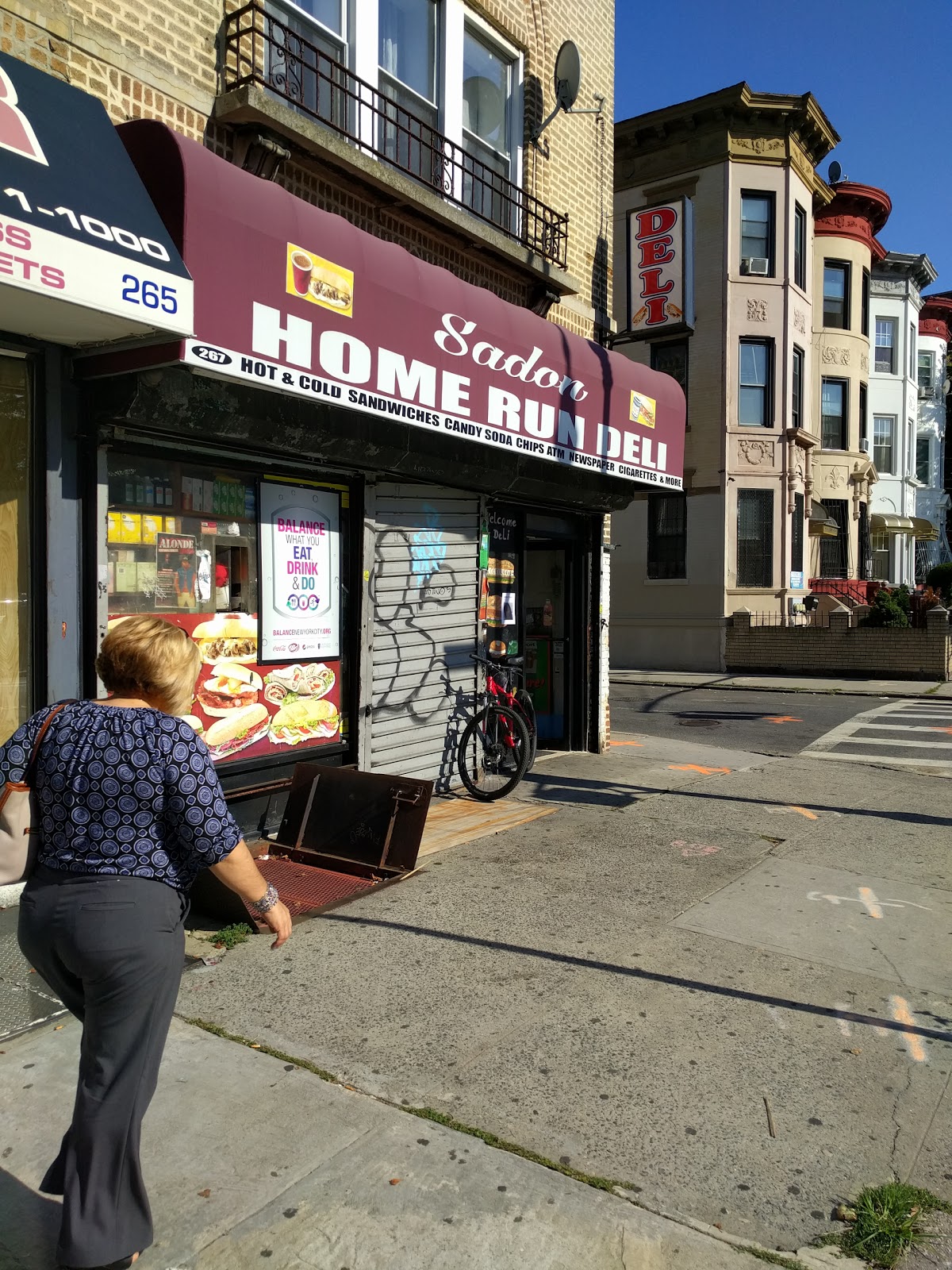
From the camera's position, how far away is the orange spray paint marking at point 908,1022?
3.88m

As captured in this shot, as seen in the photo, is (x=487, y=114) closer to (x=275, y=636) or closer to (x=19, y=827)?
(x=275, y=636)

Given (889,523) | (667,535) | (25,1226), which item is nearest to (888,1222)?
(25,1226)

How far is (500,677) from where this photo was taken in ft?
30.6

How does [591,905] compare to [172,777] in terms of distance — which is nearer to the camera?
[172,777]

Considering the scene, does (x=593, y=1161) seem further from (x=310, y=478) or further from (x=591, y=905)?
(x=310, y=478)

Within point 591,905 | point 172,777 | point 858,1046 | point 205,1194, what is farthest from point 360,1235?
point 591,905

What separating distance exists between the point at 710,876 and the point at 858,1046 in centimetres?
231

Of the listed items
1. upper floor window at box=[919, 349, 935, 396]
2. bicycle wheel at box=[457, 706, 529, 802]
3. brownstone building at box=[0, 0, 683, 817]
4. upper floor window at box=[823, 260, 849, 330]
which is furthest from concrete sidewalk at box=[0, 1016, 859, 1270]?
upper floor window at box=[919, 349, 935, 396]

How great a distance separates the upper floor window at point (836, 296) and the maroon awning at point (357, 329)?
71.5 ft

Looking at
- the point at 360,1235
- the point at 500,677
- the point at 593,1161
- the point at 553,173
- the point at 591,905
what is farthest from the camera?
the point at 553,173

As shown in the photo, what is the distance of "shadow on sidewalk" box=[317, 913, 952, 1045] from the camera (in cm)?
415

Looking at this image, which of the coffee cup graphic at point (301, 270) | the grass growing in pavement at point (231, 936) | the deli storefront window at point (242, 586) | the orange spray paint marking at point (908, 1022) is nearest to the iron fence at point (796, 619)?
the deli storefront window at point (242, 586)

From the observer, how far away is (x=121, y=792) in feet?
8.33

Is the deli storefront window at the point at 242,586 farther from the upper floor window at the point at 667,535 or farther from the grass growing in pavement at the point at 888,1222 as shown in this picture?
the upper floor window at the point at 667,535
